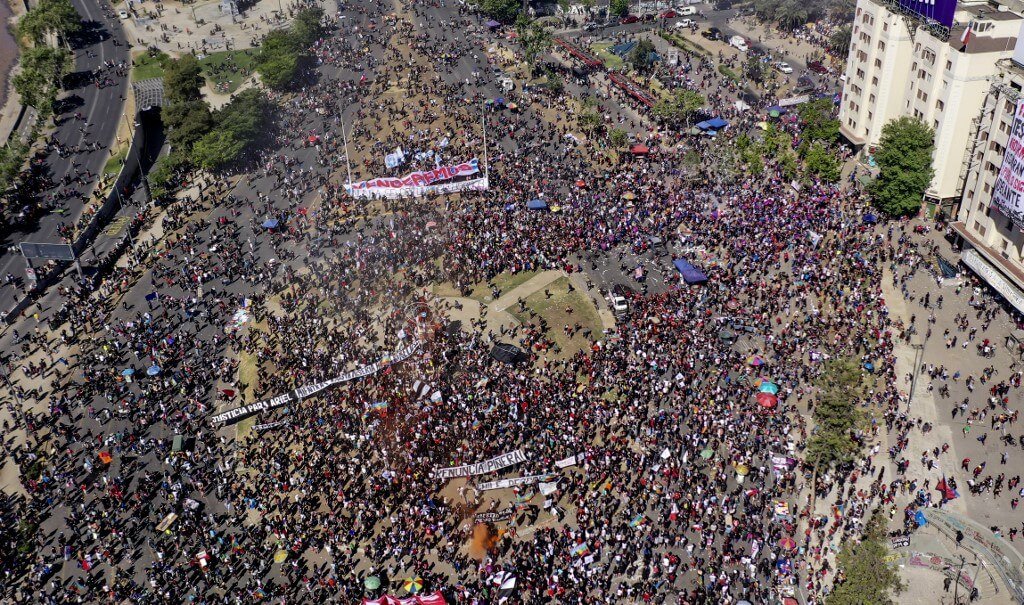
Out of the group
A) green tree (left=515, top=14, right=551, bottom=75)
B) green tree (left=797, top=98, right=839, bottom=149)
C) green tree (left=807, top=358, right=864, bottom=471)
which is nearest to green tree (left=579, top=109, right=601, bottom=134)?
green tree (left=515, top=14, right=551, bottom=75)

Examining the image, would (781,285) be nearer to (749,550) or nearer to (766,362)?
(766,362)

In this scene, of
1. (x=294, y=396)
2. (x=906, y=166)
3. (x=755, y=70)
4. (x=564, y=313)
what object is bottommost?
(x=564, y=313)

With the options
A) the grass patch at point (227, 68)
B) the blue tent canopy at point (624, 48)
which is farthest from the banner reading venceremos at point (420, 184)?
the blue tent canopy at point (624, 48)

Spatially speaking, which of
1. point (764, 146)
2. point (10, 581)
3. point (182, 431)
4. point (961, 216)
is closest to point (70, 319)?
point (182, 431)

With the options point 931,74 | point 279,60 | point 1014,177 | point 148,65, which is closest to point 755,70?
point 931,74

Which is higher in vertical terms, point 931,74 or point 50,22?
point 931,74

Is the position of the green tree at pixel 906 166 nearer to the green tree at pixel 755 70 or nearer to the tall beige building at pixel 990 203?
the tall beige building at pixel 990 203

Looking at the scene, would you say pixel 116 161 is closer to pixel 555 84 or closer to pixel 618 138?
pixel 555 84

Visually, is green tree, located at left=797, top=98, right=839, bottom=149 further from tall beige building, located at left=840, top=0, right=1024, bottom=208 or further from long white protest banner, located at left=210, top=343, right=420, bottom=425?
long white protest banner, located at left=210, top=343, right=420, bottom=425
